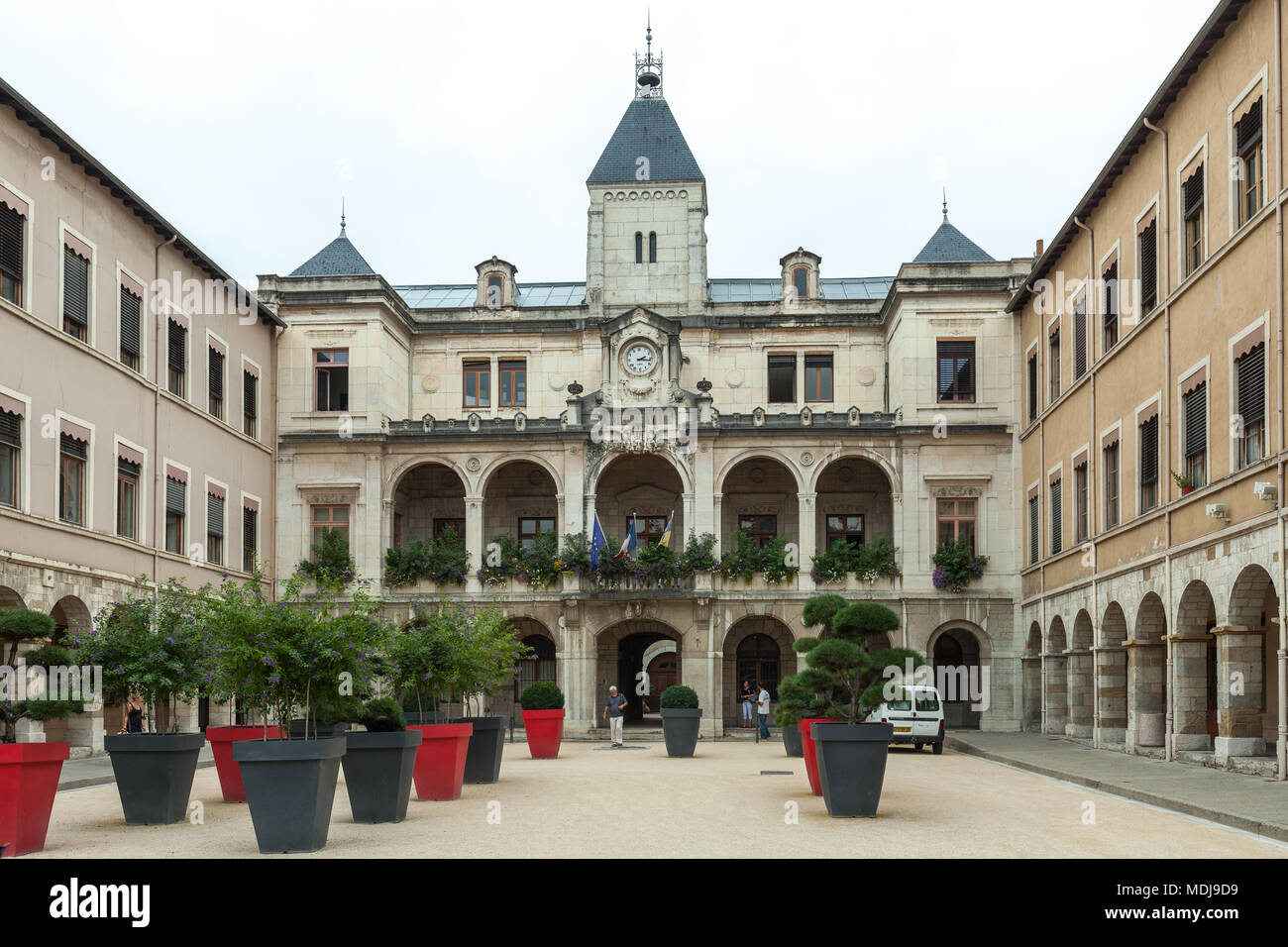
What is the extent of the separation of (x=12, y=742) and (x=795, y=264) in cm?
3708

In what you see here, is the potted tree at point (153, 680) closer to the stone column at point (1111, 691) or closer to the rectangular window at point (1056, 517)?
the stone column at point (1111, 691)

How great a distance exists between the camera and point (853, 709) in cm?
2081

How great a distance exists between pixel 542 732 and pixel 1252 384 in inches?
658

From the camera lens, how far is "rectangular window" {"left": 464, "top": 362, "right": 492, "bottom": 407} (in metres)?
48.8

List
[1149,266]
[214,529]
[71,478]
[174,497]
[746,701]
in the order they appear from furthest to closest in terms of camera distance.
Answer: [746,701]
[214,529]
[174,497]
[71,478]
[1149,266]

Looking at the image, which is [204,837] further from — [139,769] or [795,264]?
[795,264]

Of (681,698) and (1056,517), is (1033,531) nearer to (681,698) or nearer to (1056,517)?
(1056,517)

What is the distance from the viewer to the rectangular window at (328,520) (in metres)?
45.2

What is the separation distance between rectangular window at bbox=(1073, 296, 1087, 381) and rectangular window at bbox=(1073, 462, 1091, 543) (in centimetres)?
232

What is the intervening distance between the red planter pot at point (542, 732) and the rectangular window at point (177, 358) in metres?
13.0

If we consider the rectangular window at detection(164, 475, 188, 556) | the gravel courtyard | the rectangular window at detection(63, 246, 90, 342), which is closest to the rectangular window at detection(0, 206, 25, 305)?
the rectangular window at detection(63, 246, 90, 342)

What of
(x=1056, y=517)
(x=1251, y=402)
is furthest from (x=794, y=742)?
(x=1251, y=402)

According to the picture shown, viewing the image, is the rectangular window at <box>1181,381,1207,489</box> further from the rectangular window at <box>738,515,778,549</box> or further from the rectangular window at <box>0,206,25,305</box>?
the rectangular window at <box>0,206,25,305</box>

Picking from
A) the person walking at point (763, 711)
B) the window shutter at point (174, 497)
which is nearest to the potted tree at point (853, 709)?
the person walking at point (763, 711)
